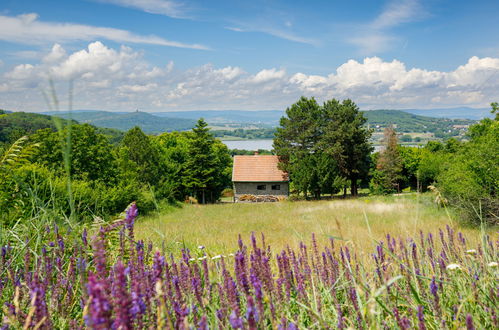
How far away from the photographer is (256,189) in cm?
4381

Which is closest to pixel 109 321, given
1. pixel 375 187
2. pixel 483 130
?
pixel 483 130

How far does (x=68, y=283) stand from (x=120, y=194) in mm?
21805

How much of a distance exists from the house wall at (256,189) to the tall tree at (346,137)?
714cm

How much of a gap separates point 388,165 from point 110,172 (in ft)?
115

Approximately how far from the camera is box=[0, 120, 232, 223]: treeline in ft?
20.8

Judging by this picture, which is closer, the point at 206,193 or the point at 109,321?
the point at 109,321

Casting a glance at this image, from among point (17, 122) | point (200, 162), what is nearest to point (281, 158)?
point (200, 162)

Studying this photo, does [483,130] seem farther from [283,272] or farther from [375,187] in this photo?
[375,187]

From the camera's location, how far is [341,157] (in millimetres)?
40375

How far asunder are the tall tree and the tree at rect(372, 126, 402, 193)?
13.7 ft

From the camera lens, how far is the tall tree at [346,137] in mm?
39969

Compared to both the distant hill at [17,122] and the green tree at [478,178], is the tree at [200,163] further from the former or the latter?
the green tree at [478,178]

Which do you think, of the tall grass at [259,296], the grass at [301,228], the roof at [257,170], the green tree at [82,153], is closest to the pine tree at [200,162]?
the roof at [257,170]

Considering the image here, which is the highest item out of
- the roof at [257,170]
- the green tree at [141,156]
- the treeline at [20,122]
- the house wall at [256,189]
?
the treeline at [20,122]
